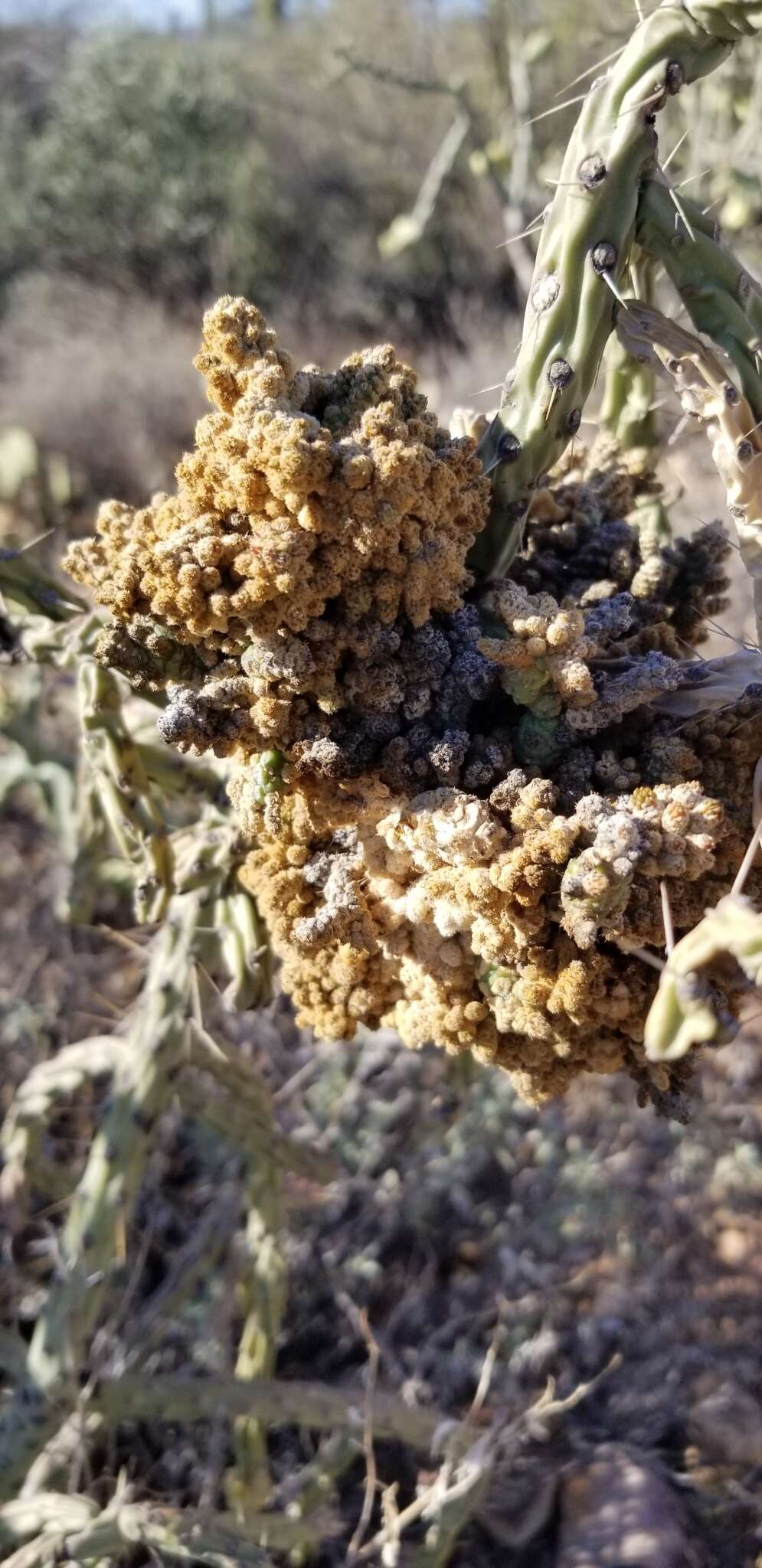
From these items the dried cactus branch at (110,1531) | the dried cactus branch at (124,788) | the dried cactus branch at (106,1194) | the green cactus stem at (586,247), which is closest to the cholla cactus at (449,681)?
the green cactus stem at (586,247)

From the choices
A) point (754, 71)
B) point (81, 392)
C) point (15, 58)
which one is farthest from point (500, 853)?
point (15, 58)

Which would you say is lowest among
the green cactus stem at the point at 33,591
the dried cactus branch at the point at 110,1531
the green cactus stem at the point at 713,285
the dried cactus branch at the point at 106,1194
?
the dried cactus branch at the point at 110,1531

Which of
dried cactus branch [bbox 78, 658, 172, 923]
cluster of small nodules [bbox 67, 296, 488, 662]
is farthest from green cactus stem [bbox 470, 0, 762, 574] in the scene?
dried cactus branch [bbox 78, 658, 172, 923]

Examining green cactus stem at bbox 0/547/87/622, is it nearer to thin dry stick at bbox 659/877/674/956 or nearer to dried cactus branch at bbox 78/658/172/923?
dried cactus branch at bbox 78/658/172/923

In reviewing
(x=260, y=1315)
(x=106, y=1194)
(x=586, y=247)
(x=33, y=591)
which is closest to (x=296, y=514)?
(x=586, y=247)

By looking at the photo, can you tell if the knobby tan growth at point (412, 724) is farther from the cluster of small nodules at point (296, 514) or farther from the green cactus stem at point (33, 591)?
the green cactus stem at point (33, 591)

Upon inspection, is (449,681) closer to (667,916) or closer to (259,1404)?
(667,916)

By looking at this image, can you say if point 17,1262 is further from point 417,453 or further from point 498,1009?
point 417,453
